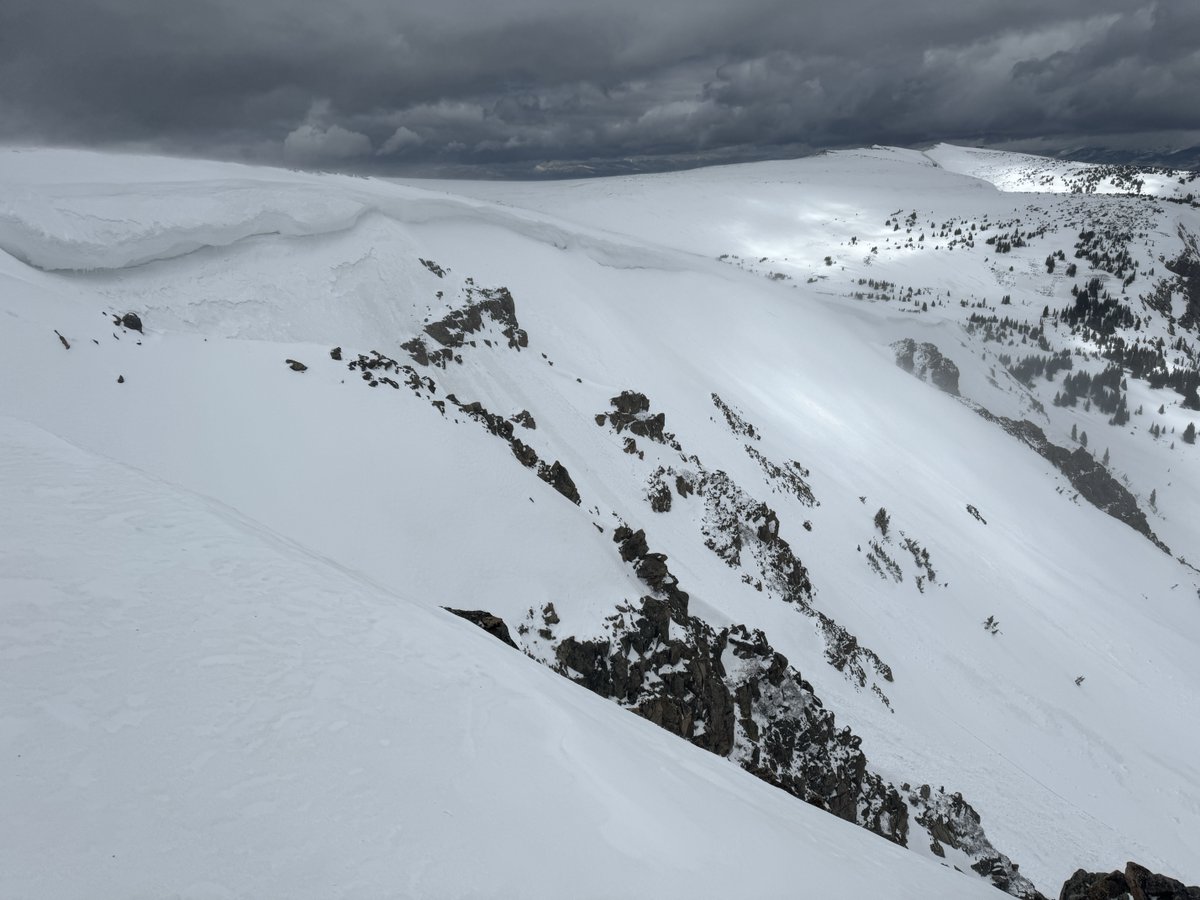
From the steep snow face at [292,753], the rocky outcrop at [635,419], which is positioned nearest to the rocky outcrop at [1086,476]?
the rocky outcrop at [635,419]

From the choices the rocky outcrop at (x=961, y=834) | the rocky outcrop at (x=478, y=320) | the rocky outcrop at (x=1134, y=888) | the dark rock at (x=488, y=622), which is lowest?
→ the rocky outcrop at (x=961, y=834)

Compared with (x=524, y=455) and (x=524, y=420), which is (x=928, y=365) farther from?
(x=524, y=455)

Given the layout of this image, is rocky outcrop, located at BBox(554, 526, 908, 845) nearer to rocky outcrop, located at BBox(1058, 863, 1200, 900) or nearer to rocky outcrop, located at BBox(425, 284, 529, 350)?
rocky outcrop, located at BBox(1058, 863, 1200, 900)

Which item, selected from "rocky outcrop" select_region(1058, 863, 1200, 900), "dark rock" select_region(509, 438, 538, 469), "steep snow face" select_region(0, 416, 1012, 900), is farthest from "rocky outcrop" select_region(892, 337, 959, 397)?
"steep snow face" select_region(0, 416, 1012, 900)

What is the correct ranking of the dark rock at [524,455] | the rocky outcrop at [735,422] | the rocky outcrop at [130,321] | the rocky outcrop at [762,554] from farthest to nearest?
the rocky outcrop at [735,422]
the rocky outcrop at [762,554]
the dark rock at [524,455]
the rocky outcrop at [130,321]

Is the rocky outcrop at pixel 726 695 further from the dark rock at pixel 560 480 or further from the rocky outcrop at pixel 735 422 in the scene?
the rocky outcrop at pixel 735 422

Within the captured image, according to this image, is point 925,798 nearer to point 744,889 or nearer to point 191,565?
point 744,889

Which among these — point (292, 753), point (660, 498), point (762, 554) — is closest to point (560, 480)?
point (660, 498)

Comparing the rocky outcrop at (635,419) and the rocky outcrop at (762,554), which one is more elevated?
the rocky outcrop at (635,419)
